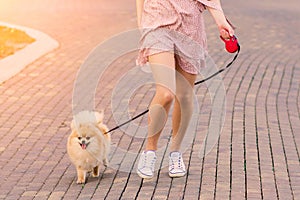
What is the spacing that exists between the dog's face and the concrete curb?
4.65 meters

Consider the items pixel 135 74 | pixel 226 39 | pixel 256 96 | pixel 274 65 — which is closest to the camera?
pixel 226 39

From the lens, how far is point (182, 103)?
7148 mm

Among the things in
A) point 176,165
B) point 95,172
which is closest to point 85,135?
point 95,172

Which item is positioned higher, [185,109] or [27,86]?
[185,109]

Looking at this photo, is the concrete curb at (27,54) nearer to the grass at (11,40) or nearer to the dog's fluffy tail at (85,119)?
the grass at (11,40)

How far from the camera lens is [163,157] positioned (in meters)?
7.82

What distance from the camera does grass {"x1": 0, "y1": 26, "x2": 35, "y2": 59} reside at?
13.5 metres

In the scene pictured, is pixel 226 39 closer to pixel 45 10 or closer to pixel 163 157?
pixel 163 157

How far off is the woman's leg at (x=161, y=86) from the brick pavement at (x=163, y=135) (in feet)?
1.55

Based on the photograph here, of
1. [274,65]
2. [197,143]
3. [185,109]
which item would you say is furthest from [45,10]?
[185,109]

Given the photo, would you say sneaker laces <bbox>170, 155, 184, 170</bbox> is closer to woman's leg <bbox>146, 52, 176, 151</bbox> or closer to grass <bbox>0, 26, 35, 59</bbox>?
woman's leg <bbox>146, 52, 176, 151</bbox>

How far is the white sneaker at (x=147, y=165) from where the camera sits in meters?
7.14

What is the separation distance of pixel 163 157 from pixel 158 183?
775 mm

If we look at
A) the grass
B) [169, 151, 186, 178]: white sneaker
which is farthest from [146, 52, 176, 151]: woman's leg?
the grass
